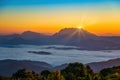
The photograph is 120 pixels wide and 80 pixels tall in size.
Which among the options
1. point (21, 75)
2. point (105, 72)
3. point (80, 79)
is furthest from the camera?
point (105, 72)

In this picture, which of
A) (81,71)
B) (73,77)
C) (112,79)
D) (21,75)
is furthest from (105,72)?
(112,79)

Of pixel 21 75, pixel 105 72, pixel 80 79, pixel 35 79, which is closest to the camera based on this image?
pixel 80 79

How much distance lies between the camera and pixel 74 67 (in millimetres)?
52719

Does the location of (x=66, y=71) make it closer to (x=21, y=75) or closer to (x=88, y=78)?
(x=21, y=75)

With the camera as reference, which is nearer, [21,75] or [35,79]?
[35,79]

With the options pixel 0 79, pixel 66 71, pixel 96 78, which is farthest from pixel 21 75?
pixel 96 78

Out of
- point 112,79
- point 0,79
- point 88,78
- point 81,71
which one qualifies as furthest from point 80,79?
point 0,79

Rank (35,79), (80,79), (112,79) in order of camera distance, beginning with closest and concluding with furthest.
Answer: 1. (112,79)
2. (80,79)
3. (35,79)

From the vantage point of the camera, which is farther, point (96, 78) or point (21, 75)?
point (21, 75)

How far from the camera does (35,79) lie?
1692 inches

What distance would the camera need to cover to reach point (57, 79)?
37656 mm

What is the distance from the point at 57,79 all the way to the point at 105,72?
16.4m

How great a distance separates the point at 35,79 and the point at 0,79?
861 cm

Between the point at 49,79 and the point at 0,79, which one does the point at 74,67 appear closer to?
the point at 0,79
